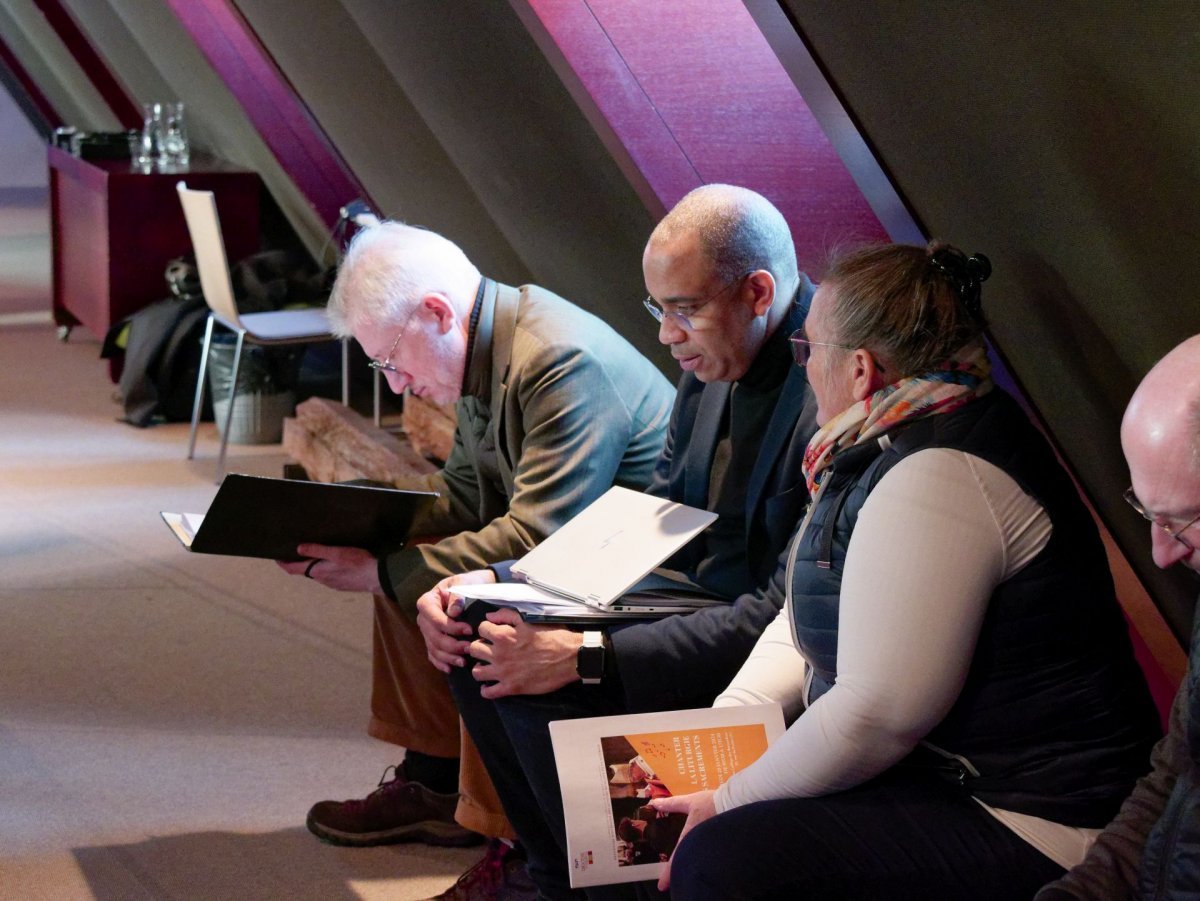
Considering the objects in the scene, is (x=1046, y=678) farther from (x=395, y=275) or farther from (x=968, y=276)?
(x=395, y=275)

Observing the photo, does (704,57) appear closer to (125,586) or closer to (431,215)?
(431,215)

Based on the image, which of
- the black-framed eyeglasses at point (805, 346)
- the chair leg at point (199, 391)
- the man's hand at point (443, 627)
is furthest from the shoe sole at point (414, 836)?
the chair leg at point (199, 391)

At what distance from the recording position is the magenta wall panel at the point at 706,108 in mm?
2342

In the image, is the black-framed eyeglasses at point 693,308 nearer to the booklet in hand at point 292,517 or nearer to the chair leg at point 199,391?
the booklet in hand at point 292,517

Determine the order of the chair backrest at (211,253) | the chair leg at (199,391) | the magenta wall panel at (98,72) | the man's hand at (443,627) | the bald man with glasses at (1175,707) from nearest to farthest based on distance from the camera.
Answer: the bald man with glasses at (1175,707)
the man's hand at (443,627)
the chair backrest at (211,253)
the chair leg at (199,391)
the magenta wall panel at (98,72)

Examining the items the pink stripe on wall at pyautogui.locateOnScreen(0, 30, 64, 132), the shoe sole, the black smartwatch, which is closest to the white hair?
the black smartwatch

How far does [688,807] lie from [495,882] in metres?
0.69

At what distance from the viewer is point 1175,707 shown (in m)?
1.42

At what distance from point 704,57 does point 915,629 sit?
128 centimetres

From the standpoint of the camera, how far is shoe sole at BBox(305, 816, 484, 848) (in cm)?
247

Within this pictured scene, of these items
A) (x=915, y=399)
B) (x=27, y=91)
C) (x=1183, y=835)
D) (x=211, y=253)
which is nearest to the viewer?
(x=1183, y=835)

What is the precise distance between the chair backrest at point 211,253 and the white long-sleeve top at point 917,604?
3527 millimetres

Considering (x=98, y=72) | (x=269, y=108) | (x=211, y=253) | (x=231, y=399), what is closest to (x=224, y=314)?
(x=211, y=253)

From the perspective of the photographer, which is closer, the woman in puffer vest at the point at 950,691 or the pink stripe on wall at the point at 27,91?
the woman in puffer vest at the point at 950,691
